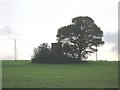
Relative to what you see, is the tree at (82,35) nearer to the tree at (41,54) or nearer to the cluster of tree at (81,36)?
the cluster of tree at (81,36)

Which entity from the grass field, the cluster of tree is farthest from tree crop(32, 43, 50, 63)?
the grass field

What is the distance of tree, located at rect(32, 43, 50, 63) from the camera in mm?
56669

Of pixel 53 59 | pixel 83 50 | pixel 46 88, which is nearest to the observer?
pixel 46 88

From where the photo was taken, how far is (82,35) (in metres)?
62.9

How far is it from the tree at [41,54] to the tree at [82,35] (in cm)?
523

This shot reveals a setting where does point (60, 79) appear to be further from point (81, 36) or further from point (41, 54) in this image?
point (81, 36)

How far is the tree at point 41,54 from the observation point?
2231 inches

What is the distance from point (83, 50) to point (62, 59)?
6.14 metres

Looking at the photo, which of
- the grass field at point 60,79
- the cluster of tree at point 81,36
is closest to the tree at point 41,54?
the cluster of tree at point 81,36

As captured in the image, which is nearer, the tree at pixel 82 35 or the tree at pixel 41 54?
the tree at pixel 41 54

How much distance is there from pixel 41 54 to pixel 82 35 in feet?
32.2

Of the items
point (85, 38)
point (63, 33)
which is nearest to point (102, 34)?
point (85, 38)

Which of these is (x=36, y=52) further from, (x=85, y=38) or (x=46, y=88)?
(x=46, y=88)

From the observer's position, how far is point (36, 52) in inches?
2293
